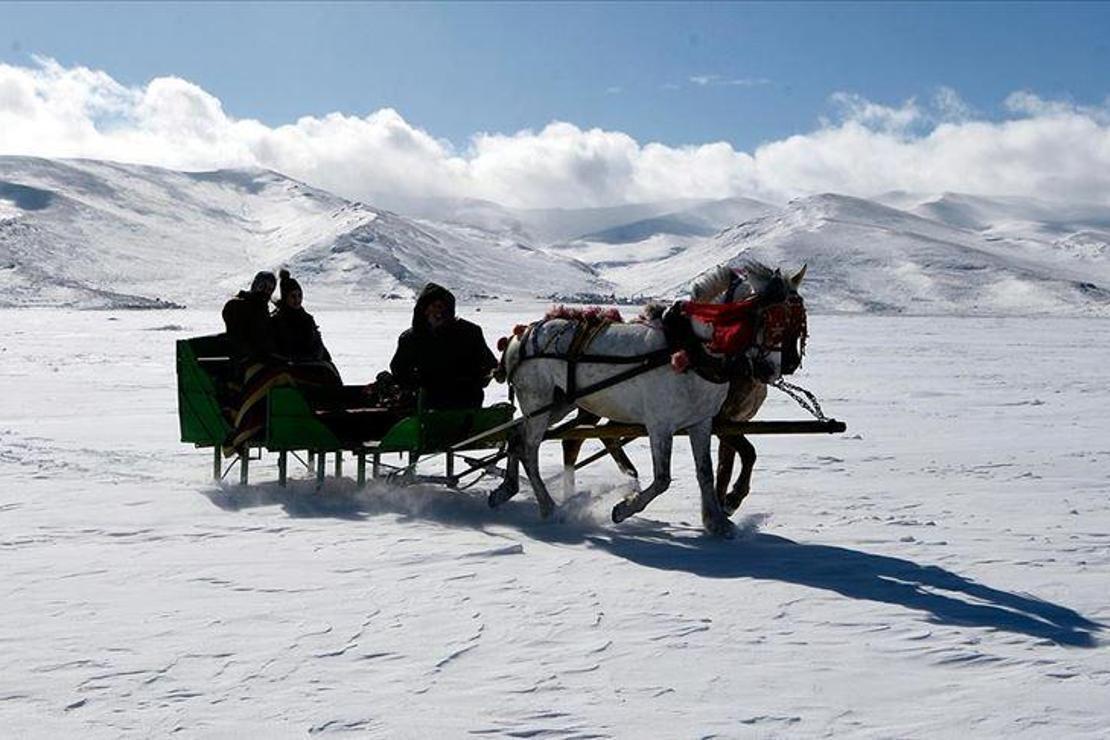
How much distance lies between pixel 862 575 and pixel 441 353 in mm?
3751

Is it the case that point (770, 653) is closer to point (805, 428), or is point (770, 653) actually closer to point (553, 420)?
point (805, 428)

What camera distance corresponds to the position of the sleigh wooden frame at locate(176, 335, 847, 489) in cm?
869

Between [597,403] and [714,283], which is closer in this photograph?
[714,283]

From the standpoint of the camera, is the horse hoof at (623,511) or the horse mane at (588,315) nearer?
the horse hoof at (623,511)

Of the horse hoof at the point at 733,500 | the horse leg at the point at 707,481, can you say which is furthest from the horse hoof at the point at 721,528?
the horse hoof at the point at 733,500

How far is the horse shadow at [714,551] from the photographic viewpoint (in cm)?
613

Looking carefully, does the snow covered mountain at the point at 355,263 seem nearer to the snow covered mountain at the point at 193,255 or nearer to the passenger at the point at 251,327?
the snow covered mountain at the point at 193,255

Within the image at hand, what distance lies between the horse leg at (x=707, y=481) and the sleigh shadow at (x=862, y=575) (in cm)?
10

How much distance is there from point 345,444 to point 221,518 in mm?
1150

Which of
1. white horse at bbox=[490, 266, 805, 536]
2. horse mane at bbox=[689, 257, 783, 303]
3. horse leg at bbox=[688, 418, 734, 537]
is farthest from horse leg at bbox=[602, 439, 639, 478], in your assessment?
horse mane at bbox=[689, 257, 783, 303]

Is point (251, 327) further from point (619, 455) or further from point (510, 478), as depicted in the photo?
point (619, 455)

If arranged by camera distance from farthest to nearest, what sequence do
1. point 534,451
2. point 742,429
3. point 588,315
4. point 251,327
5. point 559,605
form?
point 251,327 → point 534,451 → point 588,315 → point 742,429 → point 559,605

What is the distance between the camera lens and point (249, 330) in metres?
9.63

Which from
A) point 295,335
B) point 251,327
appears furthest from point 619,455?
point 251,327
